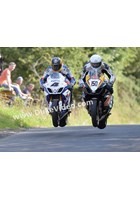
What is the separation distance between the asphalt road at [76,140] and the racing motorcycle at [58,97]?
0.63 ft

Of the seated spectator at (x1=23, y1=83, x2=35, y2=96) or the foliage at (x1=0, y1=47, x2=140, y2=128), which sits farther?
the seated spectator at (x1=23, y1=83, x2=35, y2=96)

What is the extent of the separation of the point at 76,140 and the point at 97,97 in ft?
2.44

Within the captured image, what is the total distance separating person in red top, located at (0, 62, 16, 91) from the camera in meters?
14.4

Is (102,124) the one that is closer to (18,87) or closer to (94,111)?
(94,111)

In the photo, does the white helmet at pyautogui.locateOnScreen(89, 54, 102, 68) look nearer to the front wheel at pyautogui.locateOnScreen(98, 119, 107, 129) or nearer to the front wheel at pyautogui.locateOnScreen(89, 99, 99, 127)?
the front wheel at pyautogui.locateOnScreen(89, 99, 99, 127)

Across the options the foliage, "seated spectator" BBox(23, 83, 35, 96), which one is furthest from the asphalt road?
"seated spectator" BBox(23, 83, 35, 96)

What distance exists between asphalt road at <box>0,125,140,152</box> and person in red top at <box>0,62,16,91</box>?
0.88 metres

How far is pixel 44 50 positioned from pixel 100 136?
166 centimetres

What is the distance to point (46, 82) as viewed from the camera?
14000mm

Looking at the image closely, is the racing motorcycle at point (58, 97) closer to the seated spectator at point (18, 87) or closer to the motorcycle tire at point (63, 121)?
the motorcycle tire at point (63, 121)

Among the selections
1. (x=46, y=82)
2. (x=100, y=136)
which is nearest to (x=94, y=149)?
(x=100, y=136)

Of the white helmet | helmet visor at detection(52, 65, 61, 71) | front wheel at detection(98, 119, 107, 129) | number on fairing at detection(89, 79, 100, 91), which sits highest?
the white helmet

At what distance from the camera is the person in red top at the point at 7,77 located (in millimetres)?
14391
